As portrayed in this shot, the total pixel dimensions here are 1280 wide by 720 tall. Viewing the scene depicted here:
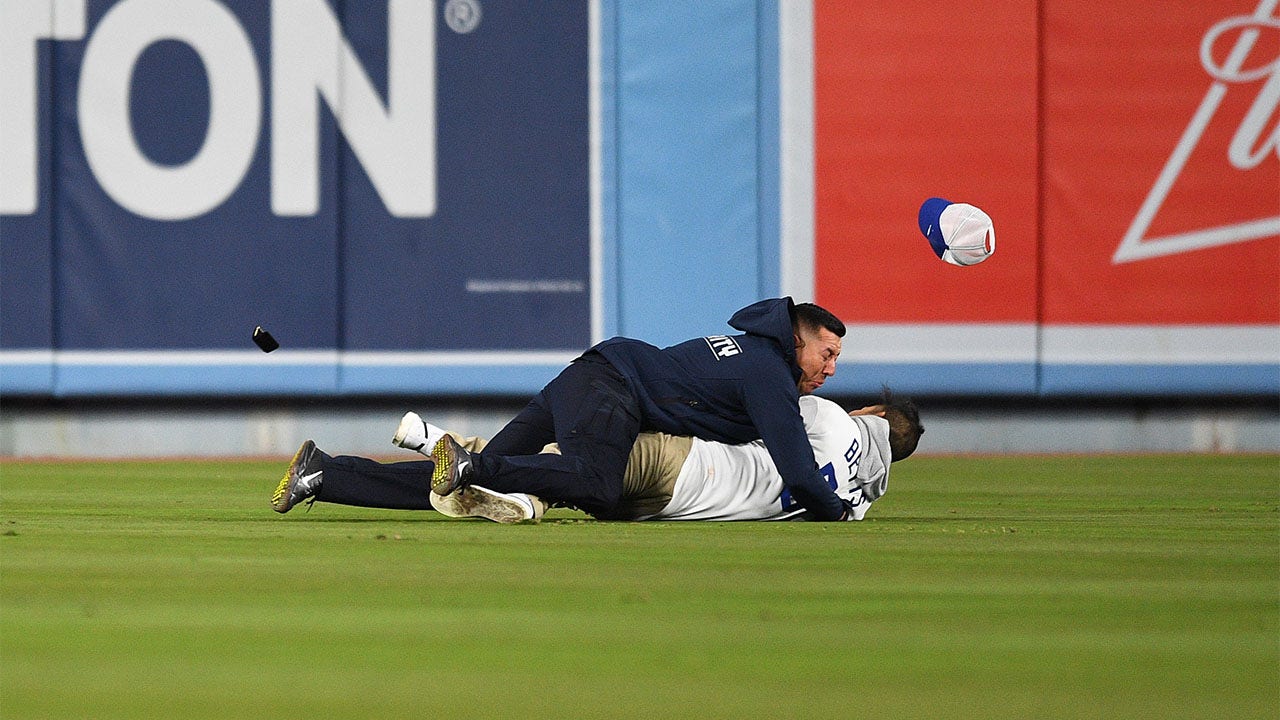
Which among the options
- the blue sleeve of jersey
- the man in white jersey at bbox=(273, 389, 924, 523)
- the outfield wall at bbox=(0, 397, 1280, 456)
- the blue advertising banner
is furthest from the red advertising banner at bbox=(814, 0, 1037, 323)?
the blue sleeve of jersey

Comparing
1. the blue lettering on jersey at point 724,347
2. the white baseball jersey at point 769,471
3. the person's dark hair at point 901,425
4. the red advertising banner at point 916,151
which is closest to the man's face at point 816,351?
the white baseball jersey at point 769,471

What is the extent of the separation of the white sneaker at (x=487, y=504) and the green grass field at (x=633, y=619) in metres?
0.06

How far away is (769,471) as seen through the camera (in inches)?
238

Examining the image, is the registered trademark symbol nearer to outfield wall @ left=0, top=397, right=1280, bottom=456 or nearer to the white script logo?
outfield wall @ left=0, top=397, right=1280, bottom=456

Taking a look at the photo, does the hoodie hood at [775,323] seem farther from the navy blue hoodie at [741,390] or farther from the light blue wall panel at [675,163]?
the light blue wall panel at [675,163]

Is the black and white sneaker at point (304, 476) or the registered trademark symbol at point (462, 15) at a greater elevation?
the registered trademark symbol at point (462, 15)

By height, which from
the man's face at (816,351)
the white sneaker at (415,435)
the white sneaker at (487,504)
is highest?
the man's face at (816,351)

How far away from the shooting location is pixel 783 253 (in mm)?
12844

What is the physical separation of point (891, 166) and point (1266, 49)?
323 cm

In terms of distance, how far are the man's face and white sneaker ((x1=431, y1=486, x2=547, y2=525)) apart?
109 cm

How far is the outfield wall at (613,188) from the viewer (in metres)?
12.4

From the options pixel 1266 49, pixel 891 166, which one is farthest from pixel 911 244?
pixel 1266 49

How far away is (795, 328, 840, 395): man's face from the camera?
591 centimetres

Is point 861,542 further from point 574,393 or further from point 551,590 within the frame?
point 551,590
